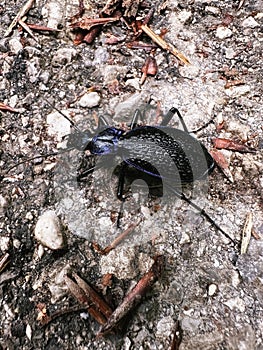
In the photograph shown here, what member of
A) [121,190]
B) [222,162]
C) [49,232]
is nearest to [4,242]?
[49,232]

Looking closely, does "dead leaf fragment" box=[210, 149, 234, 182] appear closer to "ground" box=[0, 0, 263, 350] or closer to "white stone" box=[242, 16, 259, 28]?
"ground" box=[0, 0, 263, 350]

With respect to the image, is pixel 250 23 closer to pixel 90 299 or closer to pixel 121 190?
pixel 121 190

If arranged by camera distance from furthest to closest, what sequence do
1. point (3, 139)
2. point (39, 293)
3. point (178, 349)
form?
point (3, 139) → point (39, 293) → point (178, 349)

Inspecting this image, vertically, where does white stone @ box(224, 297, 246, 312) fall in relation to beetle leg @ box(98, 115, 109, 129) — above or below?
below

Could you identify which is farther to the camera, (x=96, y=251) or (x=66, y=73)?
(x=66, y=73)

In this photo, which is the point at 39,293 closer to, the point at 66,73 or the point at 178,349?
the point at 178,349

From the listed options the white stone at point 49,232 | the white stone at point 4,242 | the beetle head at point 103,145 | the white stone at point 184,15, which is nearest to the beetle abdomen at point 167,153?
the beetle head at point 103,145

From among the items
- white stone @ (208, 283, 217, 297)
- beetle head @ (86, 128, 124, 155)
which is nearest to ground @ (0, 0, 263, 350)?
white stone @ (208, 283, 217, 297)

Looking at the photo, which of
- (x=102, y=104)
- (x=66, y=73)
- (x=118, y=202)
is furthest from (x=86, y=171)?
(x=66, y=73)
